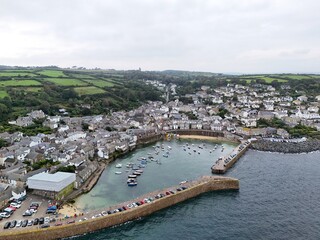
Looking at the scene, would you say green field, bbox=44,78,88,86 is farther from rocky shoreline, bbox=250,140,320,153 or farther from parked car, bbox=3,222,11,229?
parked car, bbox=3,222,11,229

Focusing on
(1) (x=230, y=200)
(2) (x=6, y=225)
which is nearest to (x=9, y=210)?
(2) (x=6, y=225)

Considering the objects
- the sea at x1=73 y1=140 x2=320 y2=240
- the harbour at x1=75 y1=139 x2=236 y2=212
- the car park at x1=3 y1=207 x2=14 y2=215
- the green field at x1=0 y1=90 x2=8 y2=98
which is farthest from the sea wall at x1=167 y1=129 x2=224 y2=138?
the green field at x1=0 y1=90 x2=8 y2=98

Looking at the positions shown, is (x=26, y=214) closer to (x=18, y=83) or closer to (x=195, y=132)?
(x=195, y=132)

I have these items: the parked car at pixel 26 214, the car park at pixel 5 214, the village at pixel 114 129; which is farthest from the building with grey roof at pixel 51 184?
the car park at pixel 5 214

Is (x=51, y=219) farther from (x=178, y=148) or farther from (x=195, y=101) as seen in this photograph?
(x=195, y=101)

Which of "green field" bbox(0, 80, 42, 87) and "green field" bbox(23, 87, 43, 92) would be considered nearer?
"green field" bbox(23, 87, 43, 92)

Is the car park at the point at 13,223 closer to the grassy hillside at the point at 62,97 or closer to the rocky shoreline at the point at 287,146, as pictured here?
the rocky shoreline at the point at 287,146

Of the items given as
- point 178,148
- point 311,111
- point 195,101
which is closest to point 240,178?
point 178,148

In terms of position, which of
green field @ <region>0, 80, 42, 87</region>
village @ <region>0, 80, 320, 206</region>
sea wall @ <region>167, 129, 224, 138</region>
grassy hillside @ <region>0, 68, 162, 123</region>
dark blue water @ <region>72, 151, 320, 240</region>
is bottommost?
dark blue water @ <region>72, 151, 320, 240</region>
